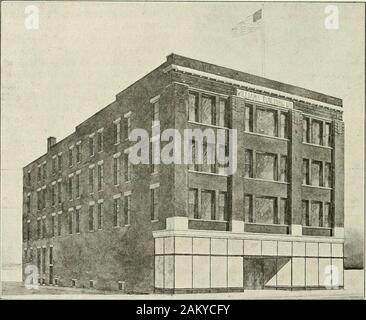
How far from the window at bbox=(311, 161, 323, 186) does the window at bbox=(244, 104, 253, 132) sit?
3829 millimetres

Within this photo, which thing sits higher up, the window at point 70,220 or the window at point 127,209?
the window at point 127,209

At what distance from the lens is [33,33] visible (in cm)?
2175

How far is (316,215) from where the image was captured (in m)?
28.8

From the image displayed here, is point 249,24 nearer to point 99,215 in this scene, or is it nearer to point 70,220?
point 99,215

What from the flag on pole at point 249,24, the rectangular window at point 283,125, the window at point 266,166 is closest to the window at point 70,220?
the window at point 266,166

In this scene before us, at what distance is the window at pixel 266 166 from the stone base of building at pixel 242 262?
2.68 m

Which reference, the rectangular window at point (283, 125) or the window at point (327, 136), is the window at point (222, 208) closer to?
the rectangular window at point (283, 125)

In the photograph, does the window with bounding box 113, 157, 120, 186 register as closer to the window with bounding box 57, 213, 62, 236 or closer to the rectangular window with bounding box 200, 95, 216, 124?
the rectangular window with bounding box 200, 95, 216, 124

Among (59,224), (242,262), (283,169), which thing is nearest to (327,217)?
(283,169)

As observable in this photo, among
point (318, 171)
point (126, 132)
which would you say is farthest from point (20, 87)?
point (318, 171)

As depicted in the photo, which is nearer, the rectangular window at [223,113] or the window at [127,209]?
the rectangular window at [223,113]

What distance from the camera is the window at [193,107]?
25.2 meters

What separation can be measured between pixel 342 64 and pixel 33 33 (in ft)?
35.8

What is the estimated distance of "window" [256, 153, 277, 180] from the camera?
2750cm
